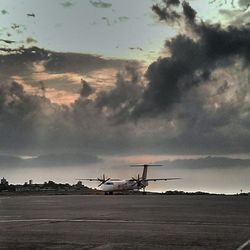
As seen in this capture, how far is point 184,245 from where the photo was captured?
1816 centimetres

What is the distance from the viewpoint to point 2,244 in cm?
1891

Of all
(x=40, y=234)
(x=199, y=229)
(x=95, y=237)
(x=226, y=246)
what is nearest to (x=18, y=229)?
(x=40, y=234)

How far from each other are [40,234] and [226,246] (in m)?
8.45

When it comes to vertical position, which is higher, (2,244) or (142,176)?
(142,176)

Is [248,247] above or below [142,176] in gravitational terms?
below

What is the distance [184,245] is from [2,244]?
254 inches

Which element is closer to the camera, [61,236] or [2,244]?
[2,244]

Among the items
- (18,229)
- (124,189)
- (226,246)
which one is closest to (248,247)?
(226,246)

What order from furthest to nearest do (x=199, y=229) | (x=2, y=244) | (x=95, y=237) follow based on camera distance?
(x=199, y=229) < (x=95, y=237) < (x=2, y=244)

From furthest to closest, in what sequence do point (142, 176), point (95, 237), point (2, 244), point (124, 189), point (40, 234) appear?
point (142, 176) < point (124, 189) < point (40, 234) < point (95, 237) < point (2, 244)

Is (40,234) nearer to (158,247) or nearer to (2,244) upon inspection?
(2,244)

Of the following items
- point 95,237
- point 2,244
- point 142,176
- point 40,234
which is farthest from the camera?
point 142,176

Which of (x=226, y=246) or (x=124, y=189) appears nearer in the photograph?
(x=226, y=246)

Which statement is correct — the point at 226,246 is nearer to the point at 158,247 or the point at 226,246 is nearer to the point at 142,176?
the point at 158,247
